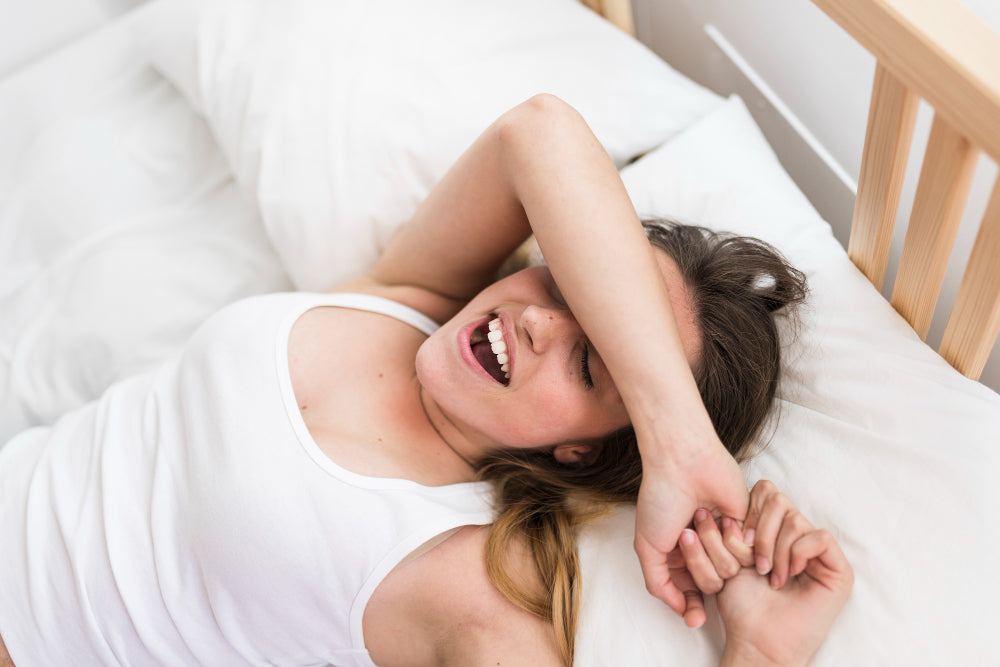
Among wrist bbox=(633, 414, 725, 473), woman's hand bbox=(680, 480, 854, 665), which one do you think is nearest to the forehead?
wrist bbox=(633, 414, 725, 473)

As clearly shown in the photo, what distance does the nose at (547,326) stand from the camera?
0.92 metres

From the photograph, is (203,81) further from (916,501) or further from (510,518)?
(916,501)

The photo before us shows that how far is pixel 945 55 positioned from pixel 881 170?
263 millimetres

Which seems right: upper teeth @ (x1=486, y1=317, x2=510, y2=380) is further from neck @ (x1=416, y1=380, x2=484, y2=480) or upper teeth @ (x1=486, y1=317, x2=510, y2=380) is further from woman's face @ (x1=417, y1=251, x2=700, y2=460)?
neck @ (x1=416, y1=380, x2=484, y2=480)

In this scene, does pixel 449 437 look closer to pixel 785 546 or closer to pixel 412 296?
pixel 412 296

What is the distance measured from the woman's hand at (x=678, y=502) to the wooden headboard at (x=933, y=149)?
31 cm

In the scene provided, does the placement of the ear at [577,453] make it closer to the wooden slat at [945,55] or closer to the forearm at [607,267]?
the forearm at [607,267]

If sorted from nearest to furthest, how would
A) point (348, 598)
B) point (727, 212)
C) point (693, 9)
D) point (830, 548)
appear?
point (830, 548), point (348, 598), point (727, 212), point (693, 9)

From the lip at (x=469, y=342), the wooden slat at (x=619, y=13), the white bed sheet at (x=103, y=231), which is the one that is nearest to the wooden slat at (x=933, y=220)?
the lip at (x=469, y=342)

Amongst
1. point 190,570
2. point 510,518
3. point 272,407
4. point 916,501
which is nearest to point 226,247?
point 272,407

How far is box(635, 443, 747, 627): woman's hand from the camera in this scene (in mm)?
842

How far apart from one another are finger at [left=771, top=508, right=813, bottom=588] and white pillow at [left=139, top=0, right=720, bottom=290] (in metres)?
0.74

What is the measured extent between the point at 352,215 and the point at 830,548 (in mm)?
878

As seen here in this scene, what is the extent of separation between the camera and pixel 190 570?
0.97 m
